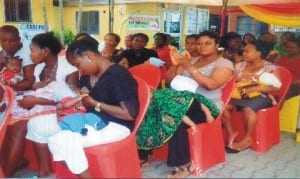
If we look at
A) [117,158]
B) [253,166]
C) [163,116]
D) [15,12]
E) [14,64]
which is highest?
[15,12]

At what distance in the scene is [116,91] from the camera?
2369 mm

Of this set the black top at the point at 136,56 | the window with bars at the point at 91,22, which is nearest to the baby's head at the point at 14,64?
the black top at the point at 136,56

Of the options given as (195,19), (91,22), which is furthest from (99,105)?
(91,22)

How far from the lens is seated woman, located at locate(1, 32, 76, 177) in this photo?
293 centimetres

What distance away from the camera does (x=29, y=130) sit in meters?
2.83

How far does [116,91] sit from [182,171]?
1.01 m

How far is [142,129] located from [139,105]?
1.68 ft

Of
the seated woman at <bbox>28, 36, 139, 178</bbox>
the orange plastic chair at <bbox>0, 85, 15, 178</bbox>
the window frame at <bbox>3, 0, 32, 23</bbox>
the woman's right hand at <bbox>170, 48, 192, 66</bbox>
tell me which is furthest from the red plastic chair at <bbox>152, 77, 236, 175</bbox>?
the window frame at <bbox>3, 0, 32, 23</bbox>

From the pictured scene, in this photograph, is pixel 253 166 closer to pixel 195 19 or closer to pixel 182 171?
pixel 182 171

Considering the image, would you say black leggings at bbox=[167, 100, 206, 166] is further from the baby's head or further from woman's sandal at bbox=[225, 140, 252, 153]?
the baby's head

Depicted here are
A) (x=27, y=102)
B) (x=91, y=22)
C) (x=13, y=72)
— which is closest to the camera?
(x=27, y=102)

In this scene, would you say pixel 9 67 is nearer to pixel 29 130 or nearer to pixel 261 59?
pixel 29 130

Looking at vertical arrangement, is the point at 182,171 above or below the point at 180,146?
below

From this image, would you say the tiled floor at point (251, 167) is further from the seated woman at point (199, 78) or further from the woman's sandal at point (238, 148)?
the seated woman at point (199, 78)
